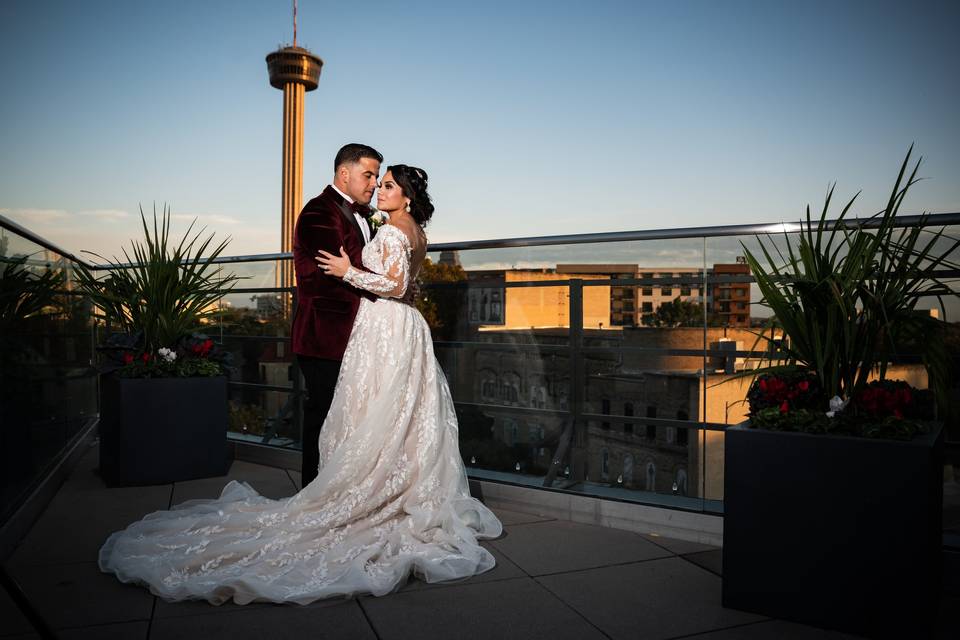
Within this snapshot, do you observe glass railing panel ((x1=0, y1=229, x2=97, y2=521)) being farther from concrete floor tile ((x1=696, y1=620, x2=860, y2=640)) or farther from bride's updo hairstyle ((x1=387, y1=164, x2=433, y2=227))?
concrete floor tile ((x1=696, y1=620, x2=860, y2=640))

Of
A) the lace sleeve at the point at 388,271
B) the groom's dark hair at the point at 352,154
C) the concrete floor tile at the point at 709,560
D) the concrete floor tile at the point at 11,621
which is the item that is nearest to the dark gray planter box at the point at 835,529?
the concrete floor tile at the point at 709,560

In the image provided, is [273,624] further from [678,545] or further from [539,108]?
[539,108]

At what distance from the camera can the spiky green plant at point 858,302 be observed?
2342mm

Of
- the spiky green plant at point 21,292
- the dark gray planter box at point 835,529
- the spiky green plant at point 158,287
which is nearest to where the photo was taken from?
the dark gray planter box at point 835,529

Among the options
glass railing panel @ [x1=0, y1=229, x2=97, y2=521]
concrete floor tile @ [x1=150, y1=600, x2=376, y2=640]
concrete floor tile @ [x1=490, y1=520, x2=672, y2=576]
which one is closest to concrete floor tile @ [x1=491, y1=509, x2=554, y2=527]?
concrete floor tile @ [x1=490, y1=520, x2=672, y2=576]

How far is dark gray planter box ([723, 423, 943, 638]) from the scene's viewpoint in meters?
2.16

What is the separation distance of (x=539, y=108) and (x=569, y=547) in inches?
1956

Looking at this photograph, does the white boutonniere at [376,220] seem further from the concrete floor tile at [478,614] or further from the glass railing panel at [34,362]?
the concrete floor tile at [478,614]

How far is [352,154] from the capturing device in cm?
345

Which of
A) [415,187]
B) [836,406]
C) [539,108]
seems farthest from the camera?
[539,108]

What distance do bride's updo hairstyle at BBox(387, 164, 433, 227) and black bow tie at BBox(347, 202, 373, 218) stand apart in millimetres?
272

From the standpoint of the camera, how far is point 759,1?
42.5 metres

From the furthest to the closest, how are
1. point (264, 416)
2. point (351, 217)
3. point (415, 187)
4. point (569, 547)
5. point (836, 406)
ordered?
1. point (264, 416)
2. point (351, 217)
3. point (415, 187)
4. point (569, 547)
5. point (836, 406)

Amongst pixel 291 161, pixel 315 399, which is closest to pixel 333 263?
pixel 315 399
